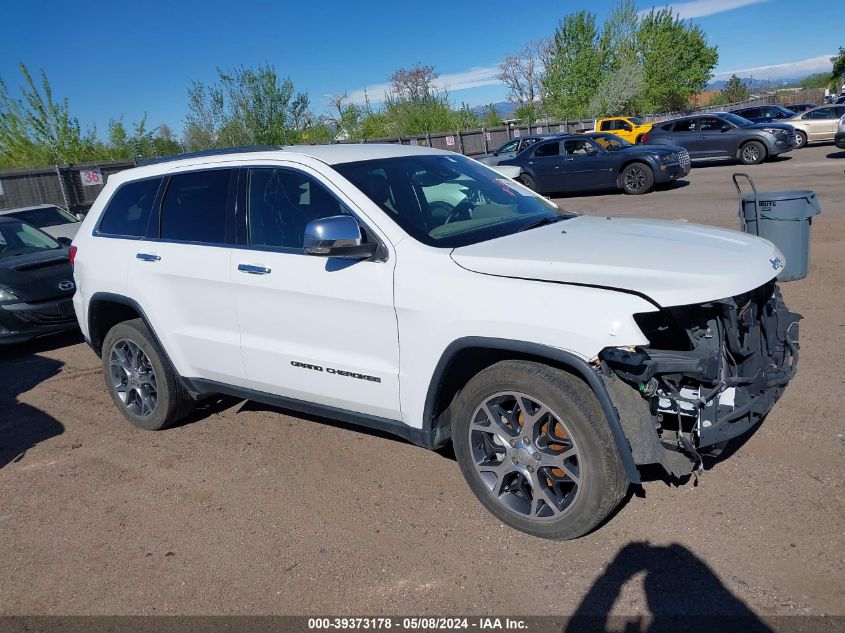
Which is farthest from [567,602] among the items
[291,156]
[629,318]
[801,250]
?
[801,250]

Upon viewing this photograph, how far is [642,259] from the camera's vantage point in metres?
3.19

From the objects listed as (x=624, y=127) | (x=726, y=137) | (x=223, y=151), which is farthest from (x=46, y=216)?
(x=624, y=127)

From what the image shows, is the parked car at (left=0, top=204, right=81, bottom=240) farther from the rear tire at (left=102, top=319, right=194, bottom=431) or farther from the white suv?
the white suv

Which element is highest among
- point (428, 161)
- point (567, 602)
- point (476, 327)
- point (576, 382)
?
point (428, 161)

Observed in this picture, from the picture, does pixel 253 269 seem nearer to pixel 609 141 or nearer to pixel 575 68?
pixel 609 141

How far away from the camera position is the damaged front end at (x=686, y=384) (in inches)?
116

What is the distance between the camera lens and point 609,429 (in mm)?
3066

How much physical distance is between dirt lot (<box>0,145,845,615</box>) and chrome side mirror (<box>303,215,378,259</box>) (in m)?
1.43

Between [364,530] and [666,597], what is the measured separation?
1.53m

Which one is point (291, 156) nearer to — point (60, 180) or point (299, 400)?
point (299, 400)

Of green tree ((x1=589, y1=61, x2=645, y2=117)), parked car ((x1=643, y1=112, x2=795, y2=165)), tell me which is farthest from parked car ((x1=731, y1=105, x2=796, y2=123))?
green tree ((x1=589, y1=61, x2=645, y2=117))

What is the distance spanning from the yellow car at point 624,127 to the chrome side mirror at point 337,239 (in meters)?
24.7

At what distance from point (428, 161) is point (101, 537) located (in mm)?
2941

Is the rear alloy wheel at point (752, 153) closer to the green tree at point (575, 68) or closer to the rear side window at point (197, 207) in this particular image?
the rear side window at point (197, 207)
